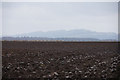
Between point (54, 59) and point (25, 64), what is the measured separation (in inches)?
117

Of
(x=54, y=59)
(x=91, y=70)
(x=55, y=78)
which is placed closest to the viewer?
(x=55, y=78)

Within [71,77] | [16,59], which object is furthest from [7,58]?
[71,77]

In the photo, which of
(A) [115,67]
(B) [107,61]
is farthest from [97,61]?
(A) [115,67]

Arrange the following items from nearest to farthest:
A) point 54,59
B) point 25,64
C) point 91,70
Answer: point 91,70, point 25,64, point 54,59

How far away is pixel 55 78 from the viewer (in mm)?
12430

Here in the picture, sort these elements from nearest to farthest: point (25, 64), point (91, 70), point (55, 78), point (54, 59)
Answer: point (55, 78), point (91, 70), point (25, 64), point (54, 59)

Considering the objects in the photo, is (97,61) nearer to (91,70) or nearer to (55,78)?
(91,70)

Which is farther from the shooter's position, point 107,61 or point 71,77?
point 107,61

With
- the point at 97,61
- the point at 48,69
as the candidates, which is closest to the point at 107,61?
the point at 97,61

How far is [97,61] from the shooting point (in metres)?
16.2

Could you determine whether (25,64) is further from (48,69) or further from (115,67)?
(115,67)

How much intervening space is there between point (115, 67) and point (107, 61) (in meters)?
1.83

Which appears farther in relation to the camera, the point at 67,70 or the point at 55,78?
the point at 67,70

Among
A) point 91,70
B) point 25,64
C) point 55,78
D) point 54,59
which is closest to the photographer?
point 55,78
